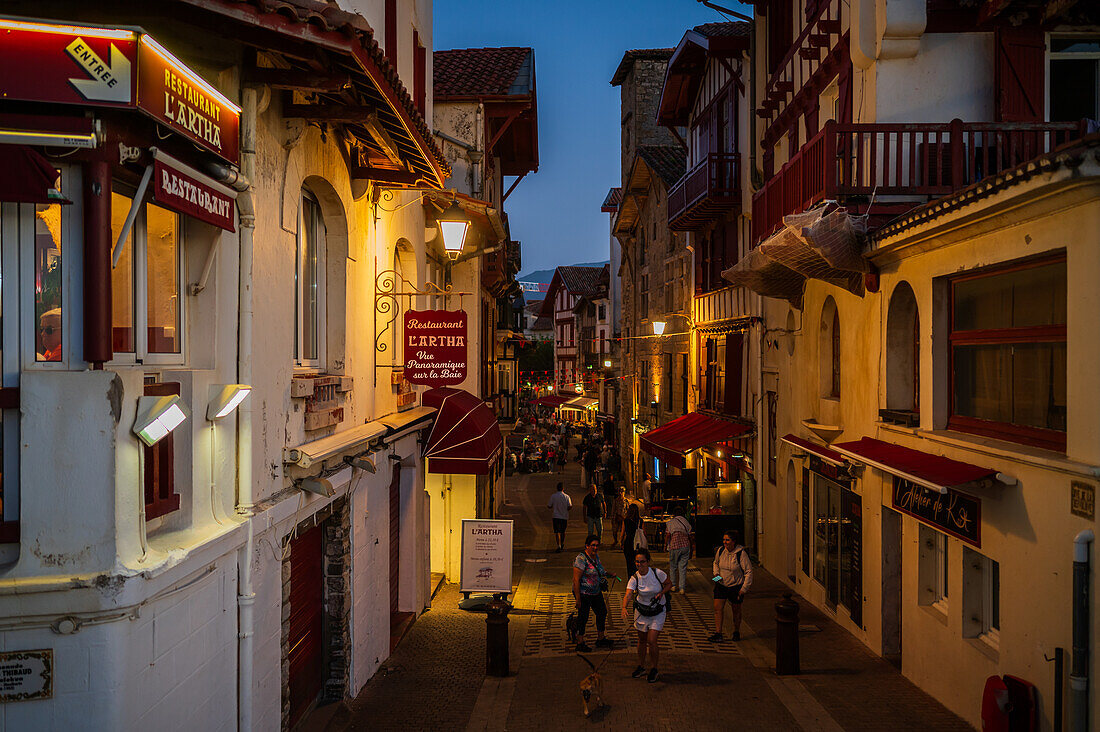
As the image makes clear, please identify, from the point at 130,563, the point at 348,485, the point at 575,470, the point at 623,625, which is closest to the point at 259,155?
the point at 130,563

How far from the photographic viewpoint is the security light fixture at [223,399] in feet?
20.7

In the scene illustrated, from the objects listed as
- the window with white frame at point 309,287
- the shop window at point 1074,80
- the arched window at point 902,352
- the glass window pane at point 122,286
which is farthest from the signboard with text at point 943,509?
the glass window pane at point 122,286

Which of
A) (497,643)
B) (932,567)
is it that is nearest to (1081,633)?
(932,567)

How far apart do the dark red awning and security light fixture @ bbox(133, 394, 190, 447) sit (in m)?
1.22

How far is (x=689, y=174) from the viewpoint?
2248 cm

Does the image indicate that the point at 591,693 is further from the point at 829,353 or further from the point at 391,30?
the point at 391,30

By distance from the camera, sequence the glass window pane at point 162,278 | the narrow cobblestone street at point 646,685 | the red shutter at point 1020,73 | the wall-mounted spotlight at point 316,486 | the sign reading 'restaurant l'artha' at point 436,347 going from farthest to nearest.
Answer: the sign reading 'restaurant l'artha' at point 436,347
the red shutter at point 1020,73
the narrow cobblestone street at point 646,685
the wall-mounted spotlight at point 316,486
the glass window pane at point 162,278

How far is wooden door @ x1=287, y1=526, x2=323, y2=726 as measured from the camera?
8328 millimetres

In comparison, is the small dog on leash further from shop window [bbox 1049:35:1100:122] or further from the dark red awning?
shop window [bbox 1049:35:1100:122]

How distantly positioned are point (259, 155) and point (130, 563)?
3.30 meters

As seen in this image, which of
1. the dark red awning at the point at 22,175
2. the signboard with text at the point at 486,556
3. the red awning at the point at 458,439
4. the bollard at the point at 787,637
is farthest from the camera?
the red awning at the point at 458,439

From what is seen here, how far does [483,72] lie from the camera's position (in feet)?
67.7

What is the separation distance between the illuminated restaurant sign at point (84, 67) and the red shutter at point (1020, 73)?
9.97 m

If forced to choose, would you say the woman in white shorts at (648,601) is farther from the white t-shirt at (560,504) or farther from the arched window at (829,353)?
the white t-shirt at (560,504)
